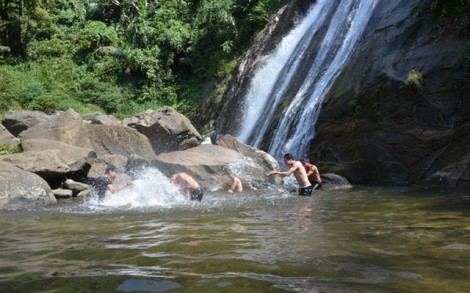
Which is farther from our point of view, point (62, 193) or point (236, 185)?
point (236, 185)

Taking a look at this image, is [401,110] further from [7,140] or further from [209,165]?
[7,140]

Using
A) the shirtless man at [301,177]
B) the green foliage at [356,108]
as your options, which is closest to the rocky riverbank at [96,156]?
the shirtless man at [301,177]

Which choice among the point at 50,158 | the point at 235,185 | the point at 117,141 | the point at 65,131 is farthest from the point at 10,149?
the point at 235,185

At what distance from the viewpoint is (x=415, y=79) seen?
1148cm

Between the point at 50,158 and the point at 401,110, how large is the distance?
849cm

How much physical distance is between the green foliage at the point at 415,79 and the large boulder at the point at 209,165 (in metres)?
4.32

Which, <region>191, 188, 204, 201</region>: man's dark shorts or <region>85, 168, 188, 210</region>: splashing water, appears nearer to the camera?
<region>85, 168, 188, 210</region>: splashing water

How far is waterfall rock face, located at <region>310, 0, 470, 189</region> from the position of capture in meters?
11.0

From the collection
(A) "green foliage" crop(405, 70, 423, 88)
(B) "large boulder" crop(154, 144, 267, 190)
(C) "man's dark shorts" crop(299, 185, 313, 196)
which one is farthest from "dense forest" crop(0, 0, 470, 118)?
(C) "man's dark shorts" crop(299, 185, 313, 196)

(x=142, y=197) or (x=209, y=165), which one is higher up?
(x=209, y=165)

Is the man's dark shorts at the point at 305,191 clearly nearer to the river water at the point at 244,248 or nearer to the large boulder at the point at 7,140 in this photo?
the river water at the point at 244,248

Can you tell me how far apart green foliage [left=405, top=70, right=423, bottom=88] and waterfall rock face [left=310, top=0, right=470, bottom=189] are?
2 centimetres

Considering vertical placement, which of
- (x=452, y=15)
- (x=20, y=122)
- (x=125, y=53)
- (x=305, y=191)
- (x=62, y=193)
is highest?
(x=452, y=15)

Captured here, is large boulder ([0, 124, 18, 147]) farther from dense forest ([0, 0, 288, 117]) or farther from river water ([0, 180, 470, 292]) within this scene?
dense forest ([0, 0, 288, 117])
